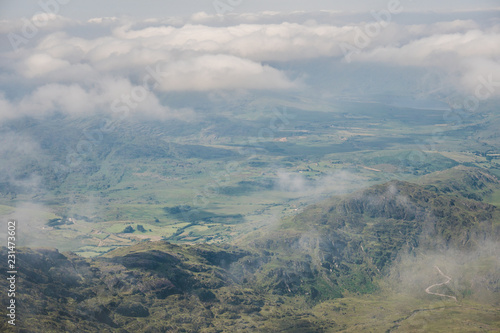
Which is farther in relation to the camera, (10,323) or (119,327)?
(119,327)

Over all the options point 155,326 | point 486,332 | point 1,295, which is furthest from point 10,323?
point 486,332

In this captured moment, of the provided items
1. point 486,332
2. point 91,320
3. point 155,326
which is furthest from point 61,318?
point 486,332

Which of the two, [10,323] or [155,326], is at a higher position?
[10,323]

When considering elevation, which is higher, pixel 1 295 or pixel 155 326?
pixel 1 295

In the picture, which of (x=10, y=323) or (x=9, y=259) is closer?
(x=10, y=323)

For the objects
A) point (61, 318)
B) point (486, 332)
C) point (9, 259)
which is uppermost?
point (9, 259)

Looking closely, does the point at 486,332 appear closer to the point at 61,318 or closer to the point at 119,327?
the point at 119,327

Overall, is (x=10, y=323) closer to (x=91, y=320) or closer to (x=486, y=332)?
(x=91, y=320)

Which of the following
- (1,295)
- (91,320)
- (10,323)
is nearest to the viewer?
(10,323)

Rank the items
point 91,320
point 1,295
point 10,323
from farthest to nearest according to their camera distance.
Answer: point 91,320 < point 1,295 < point 10,323
